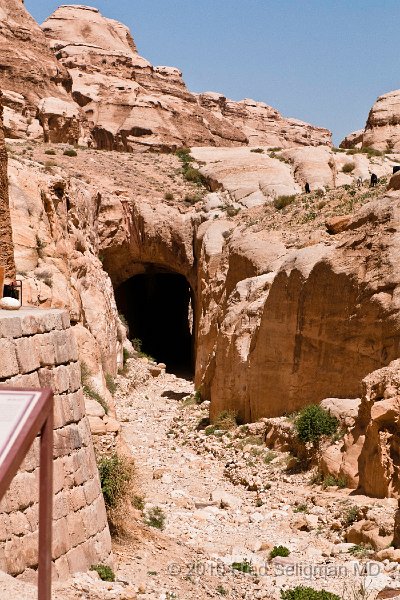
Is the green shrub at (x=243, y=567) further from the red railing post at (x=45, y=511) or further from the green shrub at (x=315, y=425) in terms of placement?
the red railing post at (x=45, y=511)

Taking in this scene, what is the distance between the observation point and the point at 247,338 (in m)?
19.6

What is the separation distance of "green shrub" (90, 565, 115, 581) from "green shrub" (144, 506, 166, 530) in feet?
11.2

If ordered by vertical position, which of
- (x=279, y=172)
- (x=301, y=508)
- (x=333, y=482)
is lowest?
(x=301, y=508)

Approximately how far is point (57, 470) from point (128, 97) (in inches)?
1691

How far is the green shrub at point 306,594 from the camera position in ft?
28.5

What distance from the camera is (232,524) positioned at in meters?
13.1

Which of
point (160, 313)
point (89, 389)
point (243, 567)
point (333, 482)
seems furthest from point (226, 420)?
point (160, 313)

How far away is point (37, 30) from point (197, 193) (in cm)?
2198

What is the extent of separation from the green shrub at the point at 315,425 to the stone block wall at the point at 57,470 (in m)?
6.76

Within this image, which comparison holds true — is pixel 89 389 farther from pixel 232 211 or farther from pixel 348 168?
pixel 348 168

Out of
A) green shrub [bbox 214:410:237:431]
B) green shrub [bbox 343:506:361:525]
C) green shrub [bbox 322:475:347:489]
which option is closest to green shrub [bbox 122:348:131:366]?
green shrub [bbox 214:410:237:431]

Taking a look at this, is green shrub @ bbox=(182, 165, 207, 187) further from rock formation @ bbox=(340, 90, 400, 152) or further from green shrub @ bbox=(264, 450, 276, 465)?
green shrub @ bbox=(264, 450, 276, 465)

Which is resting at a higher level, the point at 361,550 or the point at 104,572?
the point at 104,572

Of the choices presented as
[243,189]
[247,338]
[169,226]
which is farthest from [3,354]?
[243,189]
